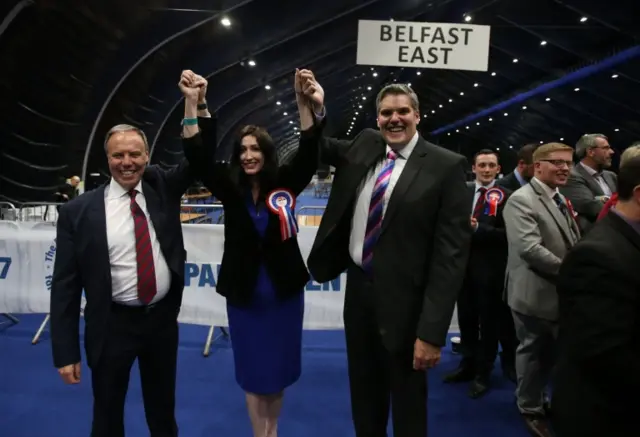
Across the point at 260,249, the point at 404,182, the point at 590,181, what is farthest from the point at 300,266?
the point at 590,181

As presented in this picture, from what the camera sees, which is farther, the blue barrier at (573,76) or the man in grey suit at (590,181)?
the blue barrier at (573,76)

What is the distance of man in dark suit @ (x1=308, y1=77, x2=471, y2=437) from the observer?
1.92 m

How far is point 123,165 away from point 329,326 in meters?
2.92

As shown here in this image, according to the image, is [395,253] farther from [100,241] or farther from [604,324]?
[100,241]

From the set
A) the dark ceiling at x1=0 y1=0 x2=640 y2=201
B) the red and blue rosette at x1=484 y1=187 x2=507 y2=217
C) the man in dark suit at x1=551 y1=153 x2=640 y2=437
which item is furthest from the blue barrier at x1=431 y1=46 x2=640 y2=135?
the man in dark suit at x1=551 y1=153 x2=640 y2=437

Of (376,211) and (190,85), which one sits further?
(190,85)

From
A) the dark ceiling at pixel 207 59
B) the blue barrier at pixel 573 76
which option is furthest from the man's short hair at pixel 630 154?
the blue barrier at pixel 573 76

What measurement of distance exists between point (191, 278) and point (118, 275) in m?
2.45

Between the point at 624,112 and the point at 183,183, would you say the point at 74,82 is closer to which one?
the point at 183,183

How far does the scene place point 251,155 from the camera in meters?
2.34

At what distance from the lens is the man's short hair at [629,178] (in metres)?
1.50

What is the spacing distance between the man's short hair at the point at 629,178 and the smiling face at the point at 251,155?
146cm

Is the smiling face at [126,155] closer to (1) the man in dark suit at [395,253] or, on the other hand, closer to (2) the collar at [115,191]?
(2) the collar at [115,191]

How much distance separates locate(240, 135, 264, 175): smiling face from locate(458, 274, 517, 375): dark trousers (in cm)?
213
